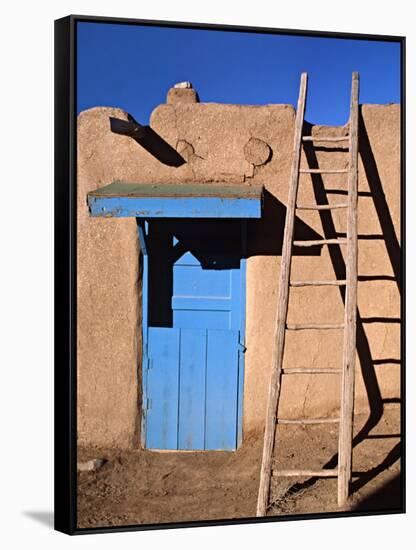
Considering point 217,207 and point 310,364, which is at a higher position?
point 217,207

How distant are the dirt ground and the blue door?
0.51 feet

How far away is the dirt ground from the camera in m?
6.12

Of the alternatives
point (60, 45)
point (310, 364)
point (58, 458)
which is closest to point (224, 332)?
point (310, 364)

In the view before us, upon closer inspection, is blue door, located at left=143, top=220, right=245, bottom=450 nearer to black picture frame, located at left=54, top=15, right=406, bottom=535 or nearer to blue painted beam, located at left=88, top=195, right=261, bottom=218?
blue painted beam, located at left=88, top=195, right=261, bottom=218

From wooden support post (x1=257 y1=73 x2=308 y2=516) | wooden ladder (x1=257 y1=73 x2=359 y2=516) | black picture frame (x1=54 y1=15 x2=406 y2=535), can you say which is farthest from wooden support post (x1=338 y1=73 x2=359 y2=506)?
black picture frame (x1=54 y1=15 x2=406 y2=535)

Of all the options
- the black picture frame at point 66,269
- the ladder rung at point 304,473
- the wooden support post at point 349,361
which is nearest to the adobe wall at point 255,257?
the wooden support post at point 349,361

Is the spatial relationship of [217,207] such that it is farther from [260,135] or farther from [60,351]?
[60,351]

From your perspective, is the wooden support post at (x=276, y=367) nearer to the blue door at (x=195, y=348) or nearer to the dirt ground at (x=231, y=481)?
the dirt ground at (x=231, y=481)

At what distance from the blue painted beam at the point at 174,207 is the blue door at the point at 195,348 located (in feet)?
2.26

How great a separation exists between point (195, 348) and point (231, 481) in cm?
94

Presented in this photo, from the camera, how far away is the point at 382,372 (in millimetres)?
7066

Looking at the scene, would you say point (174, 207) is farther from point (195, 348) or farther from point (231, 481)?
point (231, 481)

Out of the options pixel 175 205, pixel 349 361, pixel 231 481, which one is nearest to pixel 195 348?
pixel 231 481

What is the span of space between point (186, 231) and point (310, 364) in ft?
4.10
